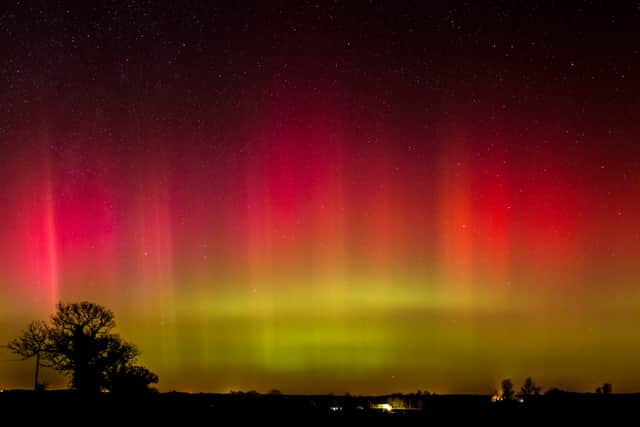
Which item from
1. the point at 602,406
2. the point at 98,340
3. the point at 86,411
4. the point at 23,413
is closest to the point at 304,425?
the point at 86,411

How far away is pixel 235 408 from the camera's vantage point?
4059 cm

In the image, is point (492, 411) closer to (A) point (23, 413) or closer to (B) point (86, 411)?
(B) point (86, 411)

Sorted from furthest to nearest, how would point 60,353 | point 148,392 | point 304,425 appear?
point 60,353, point 148,392, point 304,425

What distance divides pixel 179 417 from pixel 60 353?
95.0 ft

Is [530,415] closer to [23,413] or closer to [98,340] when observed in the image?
[23,413]

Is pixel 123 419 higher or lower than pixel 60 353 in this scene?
lower

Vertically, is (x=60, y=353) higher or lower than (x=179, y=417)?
higher

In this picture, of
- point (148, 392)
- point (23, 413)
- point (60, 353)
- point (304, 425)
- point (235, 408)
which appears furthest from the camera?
point (60, 353)

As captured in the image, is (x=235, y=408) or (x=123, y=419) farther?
(x=235, y=408)

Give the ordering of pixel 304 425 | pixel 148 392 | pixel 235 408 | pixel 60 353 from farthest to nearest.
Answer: pixel 60 353
pixel 148 392
pixel 235 408
pixel 304 425

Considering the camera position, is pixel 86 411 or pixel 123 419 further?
pixel 86 411

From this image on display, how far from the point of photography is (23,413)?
3622cm

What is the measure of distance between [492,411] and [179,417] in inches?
606

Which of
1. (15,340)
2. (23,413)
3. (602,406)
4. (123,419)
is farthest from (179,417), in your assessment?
(15,340)
